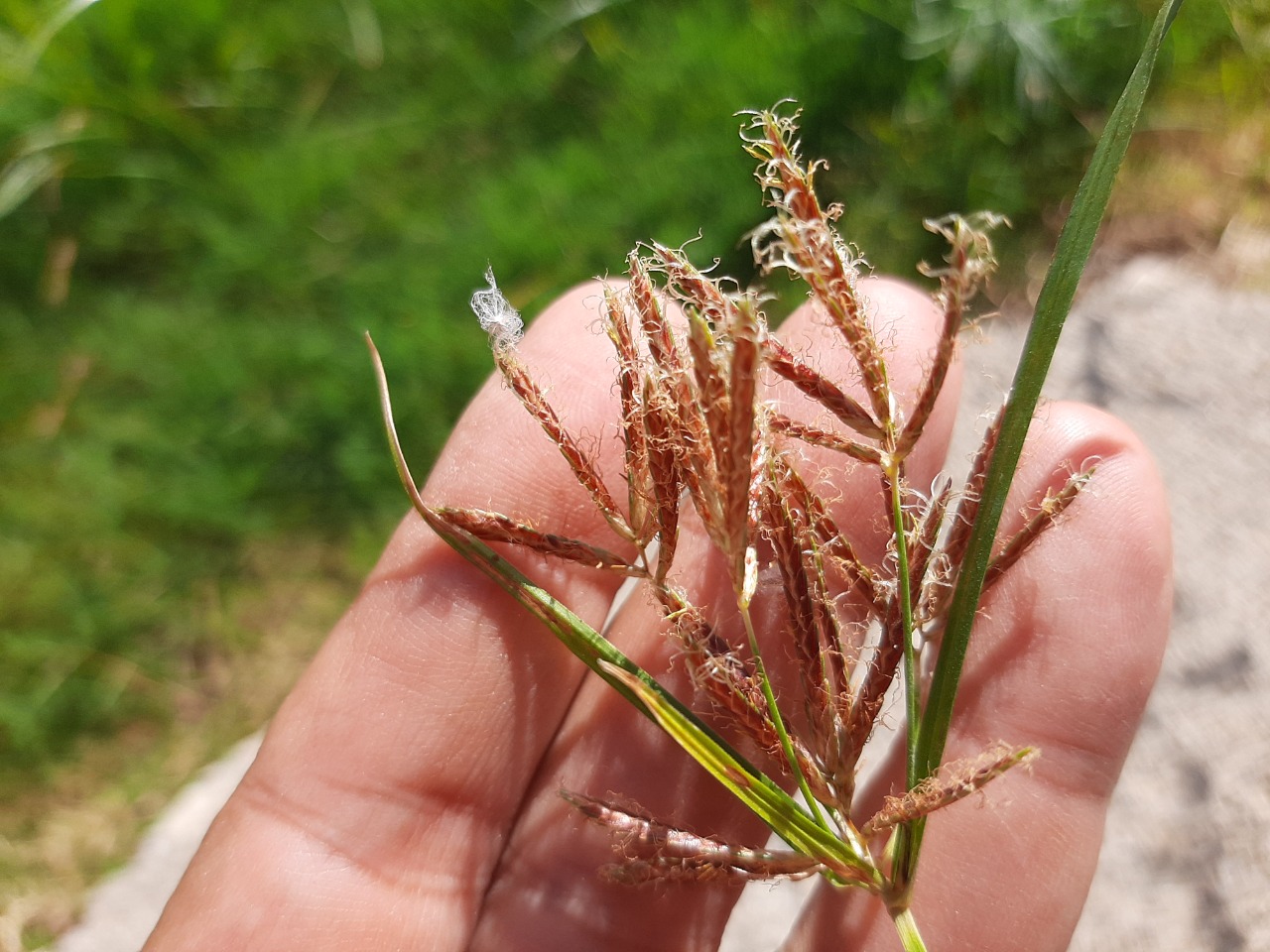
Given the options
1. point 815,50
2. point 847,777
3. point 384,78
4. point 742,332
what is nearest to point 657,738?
point 847,777

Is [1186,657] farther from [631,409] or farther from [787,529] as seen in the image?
[631,409]

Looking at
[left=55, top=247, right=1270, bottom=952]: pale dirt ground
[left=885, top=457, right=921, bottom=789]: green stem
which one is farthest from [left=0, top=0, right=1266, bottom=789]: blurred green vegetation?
[left=885, top=457, right=921, bottom=789]: green stem

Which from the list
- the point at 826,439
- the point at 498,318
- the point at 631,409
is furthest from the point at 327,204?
the point at 826,439

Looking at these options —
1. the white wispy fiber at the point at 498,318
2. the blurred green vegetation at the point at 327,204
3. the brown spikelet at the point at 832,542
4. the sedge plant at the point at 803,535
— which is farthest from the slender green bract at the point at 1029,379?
the blurred green vegetation at the point at 327,204

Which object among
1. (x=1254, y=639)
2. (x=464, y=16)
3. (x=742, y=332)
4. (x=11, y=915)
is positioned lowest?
(x=11, y=915)

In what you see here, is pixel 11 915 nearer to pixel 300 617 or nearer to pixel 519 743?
pixel 300 617

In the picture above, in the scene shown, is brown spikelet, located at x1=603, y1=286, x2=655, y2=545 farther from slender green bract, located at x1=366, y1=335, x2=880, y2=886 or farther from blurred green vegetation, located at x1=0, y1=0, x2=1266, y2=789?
blurred green vegetation, located at x1=0, y1=0, x2=1266, y2=789

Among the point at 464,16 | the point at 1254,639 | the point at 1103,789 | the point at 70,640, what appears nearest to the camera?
the point at 1103,789
